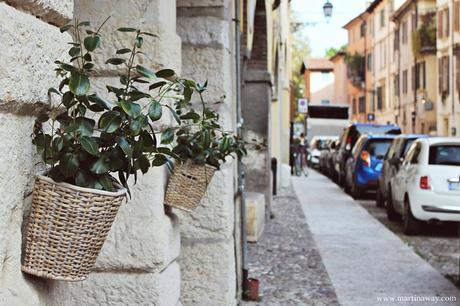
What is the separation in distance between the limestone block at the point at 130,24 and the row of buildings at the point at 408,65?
3670cm

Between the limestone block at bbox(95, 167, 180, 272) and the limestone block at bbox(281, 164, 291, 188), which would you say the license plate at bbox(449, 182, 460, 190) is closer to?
the limestone block at bbox(95, 167, 180, 272)

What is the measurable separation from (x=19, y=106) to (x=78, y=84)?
0.25 m

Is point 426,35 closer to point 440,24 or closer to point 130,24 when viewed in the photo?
point 440,24

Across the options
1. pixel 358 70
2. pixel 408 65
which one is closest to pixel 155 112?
pixel 408 65

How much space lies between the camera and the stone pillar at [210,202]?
591 cm

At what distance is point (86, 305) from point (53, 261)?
1.37m

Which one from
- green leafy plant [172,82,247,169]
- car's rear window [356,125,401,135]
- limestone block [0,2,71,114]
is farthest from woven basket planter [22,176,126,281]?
car's rear window [356,125,401,135]

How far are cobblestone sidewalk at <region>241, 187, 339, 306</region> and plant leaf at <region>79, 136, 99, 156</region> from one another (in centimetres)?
462

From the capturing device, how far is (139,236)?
13.4 feet

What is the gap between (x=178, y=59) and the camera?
4.45 m

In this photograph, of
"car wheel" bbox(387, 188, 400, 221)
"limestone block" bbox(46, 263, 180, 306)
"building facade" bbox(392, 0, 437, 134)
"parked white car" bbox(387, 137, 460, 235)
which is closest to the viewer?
"limestone block" bbox(46, 263, 180, 306)

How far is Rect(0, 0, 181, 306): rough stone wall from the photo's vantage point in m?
2.54

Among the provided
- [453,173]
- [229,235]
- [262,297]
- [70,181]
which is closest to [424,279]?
[262,297]

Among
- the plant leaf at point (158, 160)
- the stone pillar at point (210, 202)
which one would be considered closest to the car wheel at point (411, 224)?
the stone pillar at point (210, 202)
